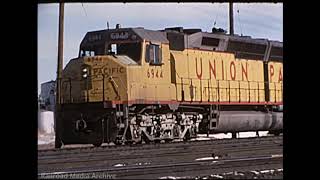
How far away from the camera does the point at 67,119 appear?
62.8 feet

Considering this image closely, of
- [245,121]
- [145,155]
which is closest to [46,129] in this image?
[245,121]

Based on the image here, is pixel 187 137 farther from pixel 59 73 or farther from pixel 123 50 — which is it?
pixel 59 73

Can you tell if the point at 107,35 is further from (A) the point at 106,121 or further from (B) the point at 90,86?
(A) the point at 106,121

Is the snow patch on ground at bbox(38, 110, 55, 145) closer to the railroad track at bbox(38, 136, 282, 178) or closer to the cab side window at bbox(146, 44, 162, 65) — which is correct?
the cab side window at bbox(146, 44, 162, 65)

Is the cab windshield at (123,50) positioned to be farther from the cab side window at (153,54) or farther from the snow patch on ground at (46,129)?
the snow patch on ground at (46,129)

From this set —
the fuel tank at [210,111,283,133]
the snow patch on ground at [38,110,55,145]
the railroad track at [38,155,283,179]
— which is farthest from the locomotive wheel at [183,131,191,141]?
the snow patch on ground at [38,110,55,145]

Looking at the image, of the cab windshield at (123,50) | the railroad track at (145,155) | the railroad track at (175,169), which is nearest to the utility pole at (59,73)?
the cab windshield at (123,50)

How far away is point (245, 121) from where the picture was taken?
23797 mm

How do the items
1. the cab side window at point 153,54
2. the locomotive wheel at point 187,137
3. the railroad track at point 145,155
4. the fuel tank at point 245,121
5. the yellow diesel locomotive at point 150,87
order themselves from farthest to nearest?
1. the fuel tank at point 245,121
2. the locomotive wheel at point 187,137
3. the cab side window at point 153,54
4. the yellow diesel locomotive at point 150,87
5. the railroad track at point 145,155

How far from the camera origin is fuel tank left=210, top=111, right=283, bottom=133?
22.4 m

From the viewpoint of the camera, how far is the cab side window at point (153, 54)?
19172 millimetres

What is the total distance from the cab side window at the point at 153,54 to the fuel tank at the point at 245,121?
3.69m
